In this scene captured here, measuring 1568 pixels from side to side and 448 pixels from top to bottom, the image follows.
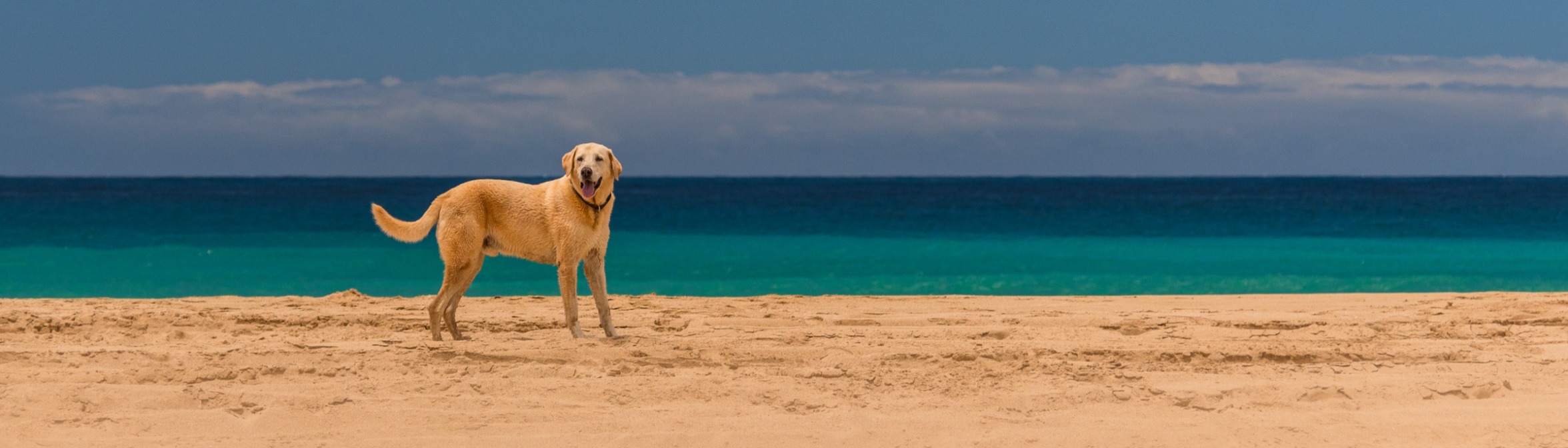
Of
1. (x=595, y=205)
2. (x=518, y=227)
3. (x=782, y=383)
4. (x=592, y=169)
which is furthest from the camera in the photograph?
(x=518, y=227)

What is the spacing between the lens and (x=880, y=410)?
5258 mm

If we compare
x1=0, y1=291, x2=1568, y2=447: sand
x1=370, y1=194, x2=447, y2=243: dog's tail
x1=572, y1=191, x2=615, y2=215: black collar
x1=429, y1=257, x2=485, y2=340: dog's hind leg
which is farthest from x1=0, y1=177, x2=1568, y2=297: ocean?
x1=572, y1=191, x2=615, y2=215: black collar

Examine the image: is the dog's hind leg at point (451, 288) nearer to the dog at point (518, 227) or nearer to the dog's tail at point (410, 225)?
the dog at point (518, 227)

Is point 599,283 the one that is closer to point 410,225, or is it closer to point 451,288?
point 451,288

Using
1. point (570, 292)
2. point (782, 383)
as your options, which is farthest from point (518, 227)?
point (782, 383)

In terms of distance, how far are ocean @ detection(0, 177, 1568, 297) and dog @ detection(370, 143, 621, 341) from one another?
6349mm

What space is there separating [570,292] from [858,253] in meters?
15.2

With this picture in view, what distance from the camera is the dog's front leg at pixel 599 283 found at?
6.73 meters

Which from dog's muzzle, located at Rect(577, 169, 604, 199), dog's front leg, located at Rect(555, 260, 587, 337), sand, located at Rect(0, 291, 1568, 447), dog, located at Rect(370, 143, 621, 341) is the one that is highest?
dog's muzzle, located at Rect(577, 169, 604, 199)

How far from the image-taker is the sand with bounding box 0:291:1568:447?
4902 millimetres

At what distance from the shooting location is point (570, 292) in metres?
6.66

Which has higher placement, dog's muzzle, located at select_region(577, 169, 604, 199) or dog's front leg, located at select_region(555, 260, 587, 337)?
dog's muzzle, located at select_region(577, 169, 604, 199)

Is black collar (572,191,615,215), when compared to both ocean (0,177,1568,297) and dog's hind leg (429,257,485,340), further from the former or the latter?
ocean (0,177,1568,297)

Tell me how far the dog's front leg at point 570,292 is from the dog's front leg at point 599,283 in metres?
0.09
